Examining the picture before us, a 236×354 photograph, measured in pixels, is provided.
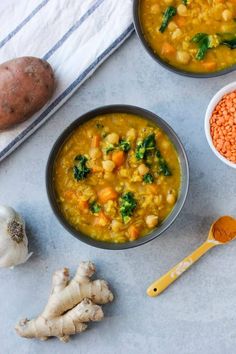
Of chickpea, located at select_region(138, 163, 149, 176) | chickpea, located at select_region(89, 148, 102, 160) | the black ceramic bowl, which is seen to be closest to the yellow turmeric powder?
the black ceramic bowl

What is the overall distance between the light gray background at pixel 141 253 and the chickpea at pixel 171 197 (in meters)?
0.27

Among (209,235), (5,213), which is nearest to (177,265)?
(209,235)

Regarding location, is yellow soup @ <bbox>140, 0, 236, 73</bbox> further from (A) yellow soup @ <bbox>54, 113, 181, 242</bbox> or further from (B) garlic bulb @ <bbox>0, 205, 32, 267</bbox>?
(B) garlic bulb @ <bbox>0, 205, 32, 267</bbox>

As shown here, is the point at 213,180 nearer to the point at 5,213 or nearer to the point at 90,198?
the point at 90,198

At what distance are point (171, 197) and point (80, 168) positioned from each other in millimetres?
516

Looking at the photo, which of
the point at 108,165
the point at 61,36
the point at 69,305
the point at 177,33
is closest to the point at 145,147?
the point at 108,165

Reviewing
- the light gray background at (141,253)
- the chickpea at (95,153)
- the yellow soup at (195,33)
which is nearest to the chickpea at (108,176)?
the chickpea at (95,153)

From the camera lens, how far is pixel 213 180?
11.3 feet

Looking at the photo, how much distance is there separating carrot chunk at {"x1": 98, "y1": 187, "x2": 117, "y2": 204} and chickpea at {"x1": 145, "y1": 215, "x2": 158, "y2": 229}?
0.21 meters

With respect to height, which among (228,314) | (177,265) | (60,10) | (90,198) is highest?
(60,10)

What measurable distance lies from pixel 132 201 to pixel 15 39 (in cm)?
122

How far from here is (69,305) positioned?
3.39 meters

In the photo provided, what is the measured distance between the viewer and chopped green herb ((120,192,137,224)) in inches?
124

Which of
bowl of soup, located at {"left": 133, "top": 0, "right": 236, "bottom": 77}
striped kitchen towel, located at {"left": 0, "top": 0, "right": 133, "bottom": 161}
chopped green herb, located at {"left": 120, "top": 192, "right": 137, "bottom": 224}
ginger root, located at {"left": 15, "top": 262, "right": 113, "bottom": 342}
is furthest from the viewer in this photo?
striped kitchen towel, located at {"left": 0, "top": 0, "right": 133, "bottom": 161}
